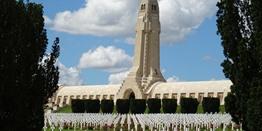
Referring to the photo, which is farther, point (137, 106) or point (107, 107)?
point (107, 107)

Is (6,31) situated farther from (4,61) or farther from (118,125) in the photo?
(118,125)

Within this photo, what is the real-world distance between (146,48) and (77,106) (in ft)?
81.9

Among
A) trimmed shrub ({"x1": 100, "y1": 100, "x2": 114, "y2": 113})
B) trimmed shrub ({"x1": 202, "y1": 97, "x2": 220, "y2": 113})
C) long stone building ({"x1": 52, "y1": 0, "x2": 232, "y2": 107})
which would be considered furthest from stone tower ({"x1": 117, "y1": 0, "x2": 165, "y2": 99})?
trimmed shrub ({"x1": 202, "y1": 97, "x2": 220, "y2": 113})

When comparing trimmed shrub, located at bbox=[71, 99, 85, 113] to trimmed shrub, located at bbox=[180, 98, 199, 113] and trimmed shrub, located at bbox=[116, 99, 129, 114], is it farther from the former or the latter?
trimmed shrub, located at bbox=[180, 98, 199, 113]

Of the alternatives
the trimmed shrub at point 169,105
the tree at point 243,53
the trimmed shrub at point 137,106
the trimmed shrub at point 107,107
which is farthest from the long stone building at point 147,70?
the tree at point 243,53

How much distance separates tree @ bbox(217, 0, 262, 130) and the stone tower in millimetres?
61257

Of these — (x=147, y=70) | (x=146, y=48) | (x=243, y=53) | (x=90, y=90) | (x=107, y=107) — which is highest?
(x=146, y=48)

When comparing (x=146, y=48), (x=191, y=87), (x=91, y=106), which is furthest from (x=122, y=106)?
(x=146, y=48)

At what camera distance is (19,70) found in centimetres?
1035

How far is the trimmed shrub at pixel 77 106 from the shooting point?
54.3 meters

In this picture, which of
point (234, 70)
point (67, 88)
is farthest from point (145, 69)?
point (234, 70)

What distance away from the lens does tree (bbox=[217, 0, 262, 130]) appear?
41.5 feet

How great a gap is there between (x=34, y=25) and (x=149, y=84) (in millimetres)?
62757

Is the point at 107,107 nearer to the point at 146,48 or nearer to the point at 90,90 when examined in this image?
the point at 146,48
